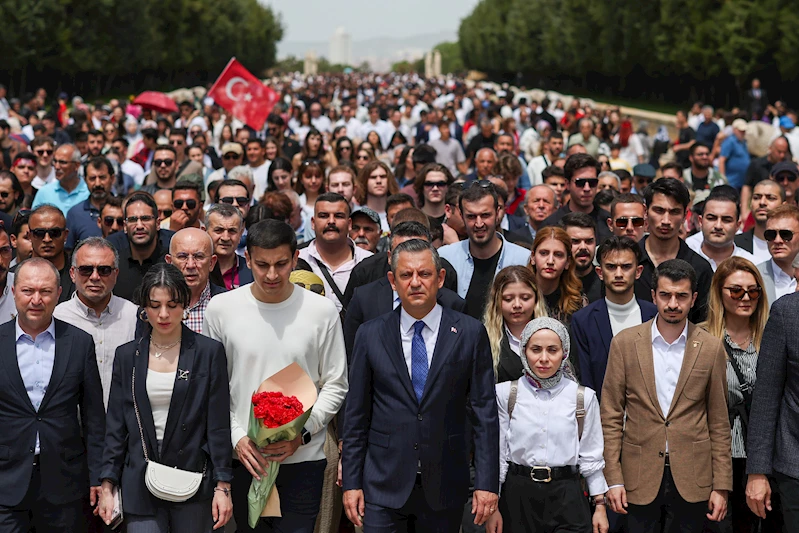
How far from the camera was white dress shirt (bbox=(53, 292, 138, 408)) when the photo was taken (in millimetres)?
6422

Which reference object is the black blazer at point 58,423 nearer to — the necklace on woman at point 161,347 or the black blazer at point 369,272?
the necklace on woman at point 161,347

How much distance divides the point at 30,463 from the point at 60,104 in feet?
91.2

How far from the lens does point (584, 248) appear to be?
7.86 meters

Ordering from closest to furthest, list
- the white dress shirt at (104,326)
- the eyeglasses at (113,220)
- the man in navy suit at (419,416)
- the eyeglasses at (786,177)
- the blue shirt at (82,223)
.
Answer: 1. the man in navy suit at (419,416)
2. the white dress shirt at (104,326)
3. the eyeglasses at (113,220)
4. the blue shirt at (82,223)
5. the eyeglasses at (786,177)

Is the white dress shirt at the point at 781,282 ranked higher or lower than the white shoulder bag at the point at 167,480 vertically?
Answer: higher

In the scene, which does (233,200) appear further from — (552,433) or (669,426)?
(669,426)

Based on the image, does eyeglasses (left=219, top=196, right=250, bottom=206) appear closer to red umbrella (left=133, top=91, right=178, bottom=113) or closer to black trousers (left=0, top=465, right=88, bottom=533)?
black trousers (left=0, top=465, right=88, bottom=533)

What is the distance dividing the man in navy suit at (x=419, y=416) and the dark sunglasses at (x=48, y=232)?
11.0 ft

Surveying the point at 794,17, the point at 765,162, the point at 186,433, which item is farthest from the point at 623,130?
the point at 794,17

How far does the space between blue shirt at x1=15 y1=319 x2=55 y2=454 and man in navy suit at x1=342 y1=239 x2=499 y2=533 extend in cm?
164

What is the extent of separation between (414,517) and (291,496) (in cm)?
67

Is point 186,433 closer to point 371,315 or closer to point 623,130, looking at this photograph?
point 371,315

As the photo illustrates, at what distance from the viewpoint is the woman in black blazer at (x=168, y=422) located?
18.6ft

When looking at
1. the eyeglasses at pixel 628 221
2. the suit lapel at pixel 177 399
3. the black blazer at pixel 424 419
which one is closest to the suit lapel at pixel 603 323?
the black blazer at pixel 424 419
